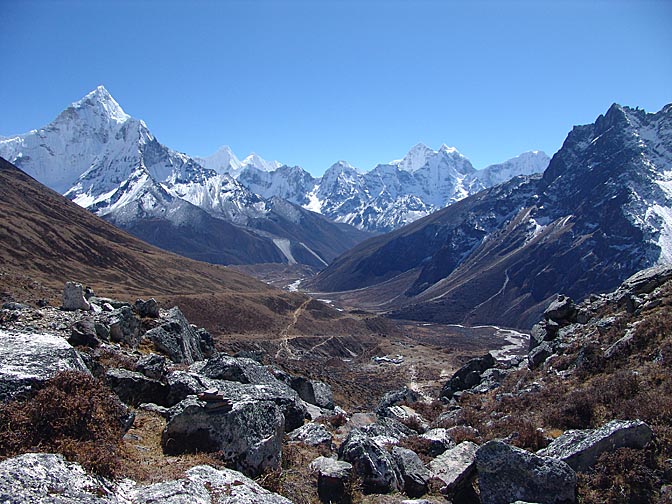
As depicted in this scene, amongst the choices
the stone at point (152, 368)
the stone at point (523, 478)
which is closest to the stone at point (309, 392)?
the stone at point (152, 368)

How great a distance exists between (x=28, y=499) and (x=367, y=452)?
23.8 ft

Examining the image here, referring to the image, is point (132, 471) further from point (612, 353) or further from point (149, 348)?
point (612, 353)

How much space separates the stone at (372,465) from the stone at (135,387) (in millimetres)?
5745

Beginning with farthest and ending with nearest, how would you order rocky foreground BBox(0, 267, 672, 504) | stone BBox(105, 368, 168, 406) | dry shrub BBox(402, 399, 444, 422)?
dry shrub BBox(402, 399, 444, 422) < stone BBox(105, 368, 168, 406) < rocky foreground BBox(0, 267, 672, 504)

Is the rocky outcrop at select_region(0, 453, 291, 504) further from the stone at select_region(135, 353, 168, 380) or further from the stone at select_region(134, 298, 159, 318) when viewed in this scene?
the stone at select_region(134, 298, 159, 318)

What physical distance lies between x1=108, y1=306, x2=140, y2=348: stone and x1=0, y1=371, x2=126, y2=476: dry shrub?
36.4 ft

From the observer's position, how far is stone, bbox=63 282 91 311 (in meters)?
21.4

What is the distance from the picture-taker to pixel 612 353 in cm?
1894

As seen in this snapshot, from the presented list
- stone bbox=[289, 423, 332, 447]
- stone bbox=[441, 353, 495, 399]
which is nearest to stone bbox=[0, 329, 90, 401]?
stone bbox=[289, 423, 332, 447]

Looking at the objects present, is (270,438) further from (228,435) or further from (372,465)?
(372,465)

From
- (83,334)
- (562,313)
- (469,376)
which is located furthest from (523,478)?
(469,376)

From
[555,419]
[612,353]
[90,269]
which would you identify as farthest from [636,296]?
[90,269]

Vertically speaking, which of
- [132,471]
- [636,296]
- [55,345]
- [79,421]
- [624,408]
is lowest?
[132,471]

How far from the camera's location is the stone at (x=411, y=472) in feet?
36.1
